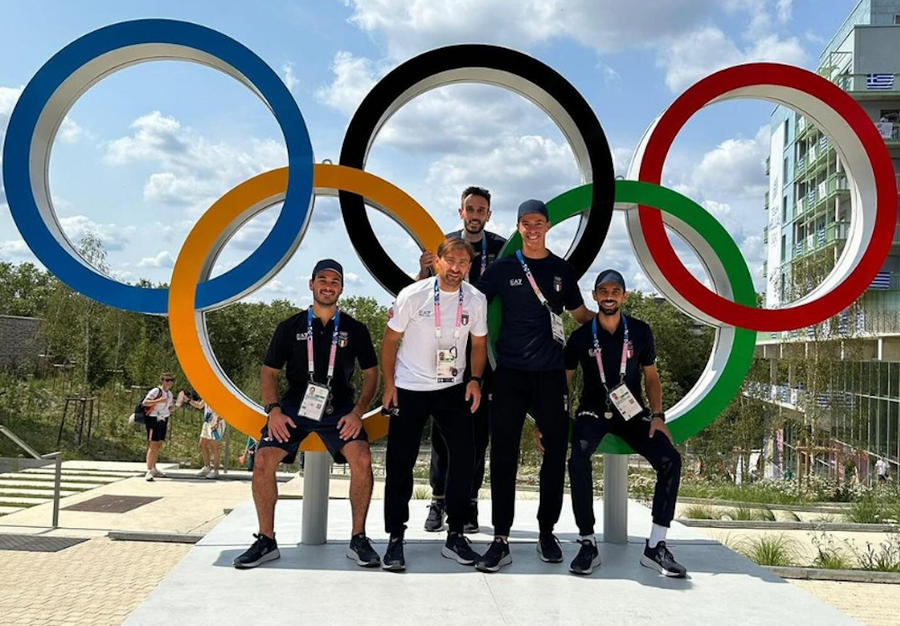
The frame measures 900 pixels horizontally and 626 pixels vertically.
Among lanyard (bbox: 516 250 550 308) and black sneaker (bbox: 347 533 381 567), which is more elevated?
lanyard (bbox: 516 250 550 308)

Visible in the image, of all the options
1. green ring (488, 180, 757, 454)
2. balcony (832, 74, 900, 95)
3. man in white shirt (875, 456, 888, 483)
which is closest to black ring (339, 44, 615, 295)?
green ring (488, 180, 757, 454)

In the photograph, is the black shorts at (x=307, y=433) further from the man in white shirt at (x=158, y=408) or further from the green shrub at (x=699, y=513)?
the man in white shirt at (x=158, y=408)

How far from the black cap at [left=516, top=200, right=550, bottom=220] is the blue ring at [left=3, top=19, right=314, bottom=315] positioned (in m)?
1.48

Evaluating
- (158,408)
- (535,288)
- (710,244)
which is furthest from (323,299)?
(158,408)

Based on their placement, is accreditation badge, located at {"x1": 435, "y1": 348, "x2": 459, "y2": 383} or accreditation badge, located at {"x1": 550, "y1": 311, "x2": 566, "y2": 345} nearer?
accreditation badge, located at {"x1": 435, "y1": 348, "x2": 459, "y2": 383}

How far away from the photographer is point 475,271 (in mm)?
5207

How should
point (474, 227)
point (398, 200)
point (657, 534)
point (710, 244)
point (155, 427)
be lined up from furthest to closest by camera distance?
point (155, 427), point (710, 244), point (398, 200), point (474, 227), point (657, 534)

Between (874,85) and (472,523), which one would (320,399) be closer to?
(472,523)

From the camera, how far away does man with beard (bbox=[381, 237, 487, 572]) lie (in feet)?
14.7

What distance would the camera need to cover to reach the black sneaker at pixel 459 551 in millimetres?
4582

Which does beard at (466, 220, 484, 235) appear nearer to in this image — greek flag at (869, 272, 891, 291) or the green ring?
the green ring

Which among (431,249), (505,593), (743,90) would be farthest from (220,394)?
(743,90)

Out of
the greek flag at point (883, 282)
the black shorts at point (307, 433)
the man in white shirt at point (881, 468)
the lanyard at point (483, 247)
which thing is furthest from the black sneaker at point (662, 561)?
the greek flag at point (883, 282)

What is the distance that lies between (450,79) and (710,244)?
2.22 metres
